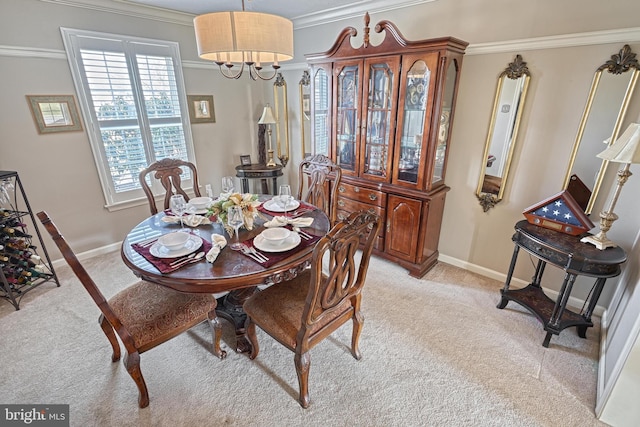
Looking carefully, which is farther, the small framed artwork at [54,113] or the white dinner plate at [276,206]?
the small framed artwork at [54,113]

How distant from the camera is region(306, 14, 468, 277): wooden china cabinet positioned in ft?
7.71

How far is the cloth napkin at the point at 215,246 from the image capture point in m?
1.56

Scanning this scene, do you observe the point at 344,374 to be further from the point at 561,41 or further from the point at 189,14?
the point at 189,14

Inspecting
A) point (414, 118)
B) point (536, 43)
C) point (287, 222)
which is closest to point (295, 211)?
point (287, 222)

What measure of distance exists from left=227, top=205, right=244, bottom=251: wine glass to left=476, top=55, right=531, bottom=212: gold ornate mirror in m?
2.06

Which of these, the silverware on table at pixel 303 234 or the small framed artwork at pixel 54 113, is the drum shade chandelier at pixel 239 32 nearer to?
the silverware on table at pixel 303 234

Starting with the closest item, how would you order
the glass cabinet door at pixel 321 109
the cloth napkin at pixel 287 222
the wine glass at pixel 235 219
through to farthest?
the wine glass at pixel 235 219, the cloth napkin at pixel 287 222, the glass cabinet door at pixel 321 109

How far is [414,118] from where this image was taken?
A: 251 centimetres

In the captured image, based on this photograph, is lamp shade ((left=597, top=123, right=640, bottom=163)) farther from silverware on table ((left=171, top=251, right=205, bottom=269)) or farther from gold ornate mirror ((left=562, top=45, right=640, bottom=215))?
silverware on table ((left=171, top=251, right=205, bottom=269))

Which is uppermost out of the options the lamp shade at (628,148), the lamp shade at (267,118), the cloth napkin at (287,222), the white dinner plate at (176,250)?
the lamp shade at (267,118)

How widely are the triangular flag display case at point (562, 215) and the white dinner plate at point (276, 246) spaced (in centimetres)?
171

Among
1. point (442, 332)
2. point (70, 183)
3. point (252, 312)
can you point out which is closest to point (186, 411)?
point (252, 312)

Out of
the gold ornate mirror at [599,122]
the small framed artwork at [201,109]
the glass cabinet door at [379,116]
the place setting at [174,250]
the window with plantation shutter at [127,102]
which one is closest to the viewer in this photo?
the place setting at [174,250]

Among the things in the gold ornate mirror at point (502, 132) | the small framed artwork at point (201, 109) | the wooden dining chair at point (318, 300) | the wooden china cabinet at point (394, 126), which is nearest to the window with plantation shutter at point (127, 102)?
Result: the small framed artwork at point (201, 109)
